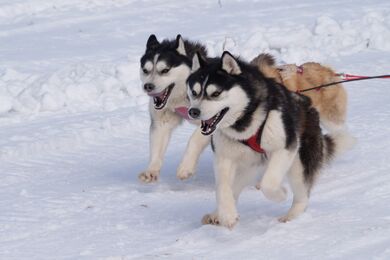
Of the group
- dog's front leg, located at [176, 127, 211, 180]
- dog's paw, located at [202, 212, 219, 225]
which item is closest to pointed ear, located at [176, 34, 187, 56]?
dog's front leg, located at [176, 127, 211, 180]

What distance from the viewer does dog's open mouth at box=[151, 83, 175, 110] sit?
602cm

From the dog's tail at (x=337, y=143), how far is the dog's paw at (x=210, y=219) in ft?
4.02

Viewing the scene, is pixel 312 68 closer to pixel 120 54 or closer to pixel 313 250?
pixel 313 250

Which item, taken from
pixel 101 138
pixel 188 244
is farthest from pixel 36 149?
pixel 188 244

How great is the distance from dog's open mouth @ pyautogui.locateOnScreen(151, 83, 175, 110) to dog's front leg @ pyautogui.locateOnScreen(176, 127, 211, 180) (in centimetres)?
35

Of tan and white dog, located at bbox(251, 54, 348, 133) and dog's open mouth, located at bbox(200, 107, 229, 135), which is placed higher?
dog's open mouth, located at bbox(200, 107, 229, 135)

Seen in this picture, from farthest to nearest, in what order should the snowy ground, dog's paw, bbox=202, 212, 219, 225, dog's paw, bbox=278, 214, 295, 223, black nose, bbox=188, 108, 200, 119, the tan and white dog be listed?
the tan and white dog < dog's paw, bbox=278, 214, 295, 223 < dog's paw, bbox=202, 212, 219, 225 < the snowy ground < black nose, bbox=188, 108, 200, 119

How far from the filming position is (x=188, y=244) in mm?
4488

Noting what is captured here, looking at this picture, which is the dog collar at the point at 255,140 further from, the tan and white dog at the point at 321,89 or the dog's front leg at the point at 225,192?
the tan and white dog at the point at 321,89

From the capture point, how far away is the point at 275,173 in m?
4.61

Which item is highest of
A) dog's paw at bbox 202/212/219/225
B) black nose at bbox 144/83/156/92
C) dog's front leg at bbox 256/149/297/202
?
dog's front leg at bbox 256/149/297/202

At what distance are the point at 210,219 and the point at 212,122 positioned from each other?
24.2 inches

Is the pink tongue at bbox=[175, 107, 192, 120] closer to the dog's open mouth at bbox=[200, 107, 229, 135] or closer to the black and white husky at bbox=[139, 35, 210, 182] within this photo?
the black and white husky at bbox=[139, 35, 210, 182]

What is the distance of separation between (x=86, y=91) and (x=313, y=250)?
4.86 meters
